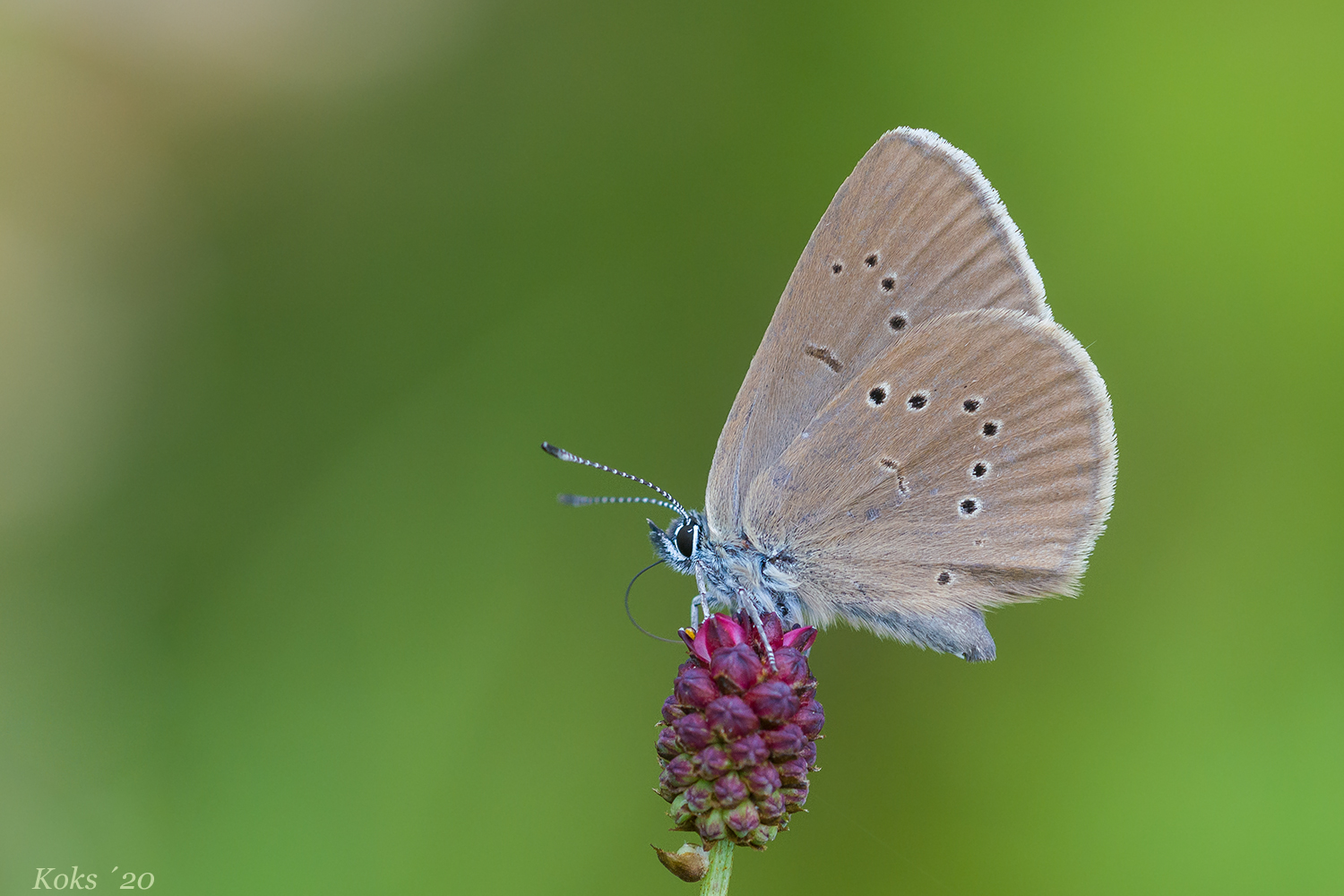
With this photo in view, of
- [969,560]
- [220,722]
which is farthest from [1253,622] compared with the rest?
[220,722]

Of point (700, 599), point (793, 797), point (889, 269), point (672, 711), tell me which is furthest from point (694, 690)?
point (889, 269)

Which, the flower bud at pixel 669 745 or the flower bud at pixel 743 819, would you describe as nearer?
the flower bud at pixel 743 819

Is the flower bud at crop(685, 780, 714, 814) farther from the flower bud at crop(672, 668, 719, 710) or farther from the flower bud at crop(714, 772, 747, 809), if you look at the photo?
the flower bud at crop(672, 668, 719, 710)

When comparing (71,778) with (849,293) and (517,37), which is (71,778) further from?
(517,37)

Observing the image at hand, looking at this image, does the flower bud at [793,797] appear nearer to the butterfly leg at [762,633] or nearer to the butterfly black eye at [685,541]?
the butterfly leg at [762,633]

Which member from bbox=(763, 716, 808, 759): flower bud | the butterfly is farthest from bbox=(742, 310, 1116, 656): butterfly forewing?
bbox=(763, 716, 808, 759): flower bud

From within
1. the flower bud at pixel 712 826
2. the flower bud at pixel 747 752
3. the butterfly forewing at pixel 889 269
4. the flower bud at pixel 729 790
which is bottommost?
the flower bud at pixel 712 826

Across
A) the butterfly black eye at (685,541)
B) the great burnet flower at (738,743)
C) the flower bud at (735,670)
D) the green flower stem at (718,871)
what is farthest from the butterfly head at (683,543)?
the green flower stem at (718,871)

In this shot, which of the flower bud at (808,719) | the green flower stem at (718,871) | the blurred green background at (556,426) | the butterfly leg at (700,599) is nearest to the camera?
the green flower stem at (718,871)
